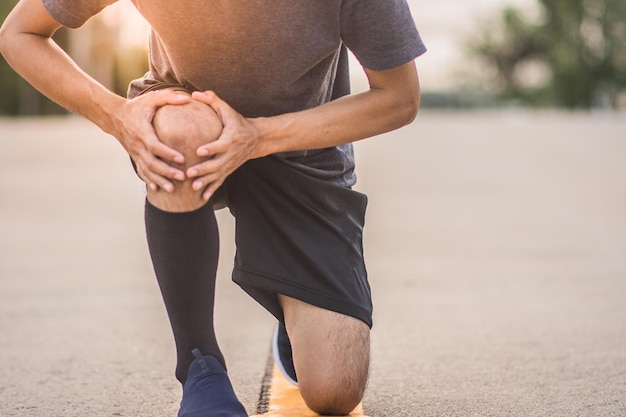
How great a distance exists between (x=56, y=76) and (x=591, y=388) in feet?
6.59

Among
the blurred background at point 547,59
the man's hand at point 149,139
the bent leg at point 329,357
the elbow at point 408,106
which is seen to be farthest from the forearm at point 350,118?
the blurred background at point 547,59

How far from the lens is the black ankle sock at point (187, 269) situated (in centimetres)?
258

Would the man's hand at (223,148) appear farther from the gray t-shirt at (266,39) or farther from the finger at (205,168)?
the gray t-shirt at (266,39)

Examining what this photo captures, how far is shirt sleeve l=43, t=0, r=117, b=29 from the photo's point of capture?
105 inches

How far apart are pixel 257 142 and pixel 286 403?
911mm

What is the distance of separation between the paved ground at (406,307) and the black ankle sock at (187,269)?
1.41 feet

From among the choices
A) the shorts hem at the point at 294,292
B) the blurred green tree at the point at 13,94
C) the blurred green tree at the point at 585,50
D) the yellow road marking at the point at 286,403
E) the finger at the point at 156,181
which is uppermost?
the blurred green tree at the point at 585,50

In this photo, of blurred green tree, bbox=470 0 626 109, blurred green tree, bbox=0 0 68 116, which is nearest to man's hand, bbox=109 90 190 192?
blurred green tree, bbox=0 0 68 116

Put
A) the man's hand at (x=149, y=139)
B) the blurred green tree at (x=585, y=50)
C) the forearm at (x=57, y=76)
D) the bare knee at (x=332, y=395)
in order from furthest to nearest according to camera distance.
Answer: the blurred green tree at (x=585, y=50), the bare knee at (x=332, y=395), the forearm at (x=57, y=76), the man's hand at (x=149, y=139)

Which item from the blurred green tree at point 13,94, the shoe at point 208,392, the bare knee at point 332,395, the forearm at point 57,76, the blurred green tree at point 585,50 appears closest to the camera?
the shoe at point 208,392

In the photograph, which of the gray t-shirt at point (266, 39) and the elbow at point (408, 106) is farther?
the elbow at point (408, 106)

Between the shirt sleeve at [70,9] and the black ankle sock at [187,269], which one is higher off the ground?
the shirt sleeve at [70,9]

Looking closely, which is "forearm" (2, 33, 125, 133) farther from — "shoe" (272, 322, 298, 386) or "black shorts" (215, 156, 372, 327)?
"shoe" (272, 322, 298, 386)

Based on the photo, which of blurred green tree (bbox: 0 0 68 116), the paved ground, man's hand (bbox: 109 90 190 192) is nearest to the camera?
man's hand (bbox: 109 90 190 192)
